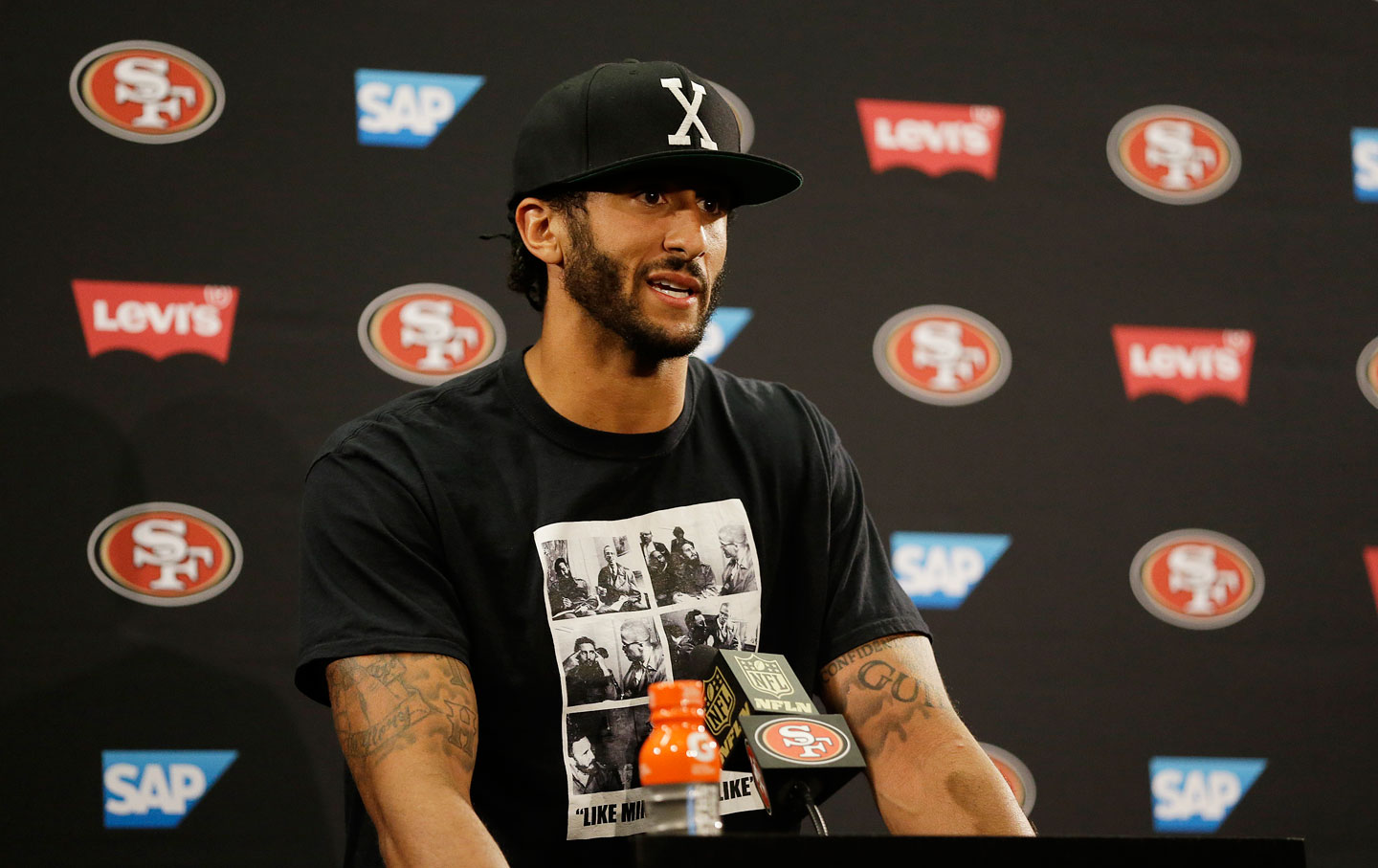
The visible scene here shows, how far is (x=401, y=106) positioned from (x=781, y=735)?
1.58 m

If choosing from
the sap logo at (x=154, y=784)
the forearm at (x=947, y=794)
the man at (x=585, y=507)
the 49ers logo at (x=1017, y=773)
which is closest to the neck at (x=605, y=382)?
the man at (x=585, y=507)

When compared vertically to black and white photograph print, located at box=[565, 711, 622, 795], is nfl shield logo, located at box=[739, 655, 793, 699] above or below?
above

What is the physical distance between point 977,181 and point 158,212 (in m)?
1.45

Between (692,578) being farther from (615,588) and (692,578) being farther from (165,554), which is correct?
(165,554)

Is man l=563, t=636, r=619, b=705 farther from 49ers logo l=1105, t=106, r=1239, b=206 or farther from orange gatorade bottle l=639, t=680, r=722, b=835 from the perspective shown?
49ers logo l=1105, t=106, r=1239, b=206

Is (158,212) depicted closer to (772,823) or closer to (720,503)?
(720,503)

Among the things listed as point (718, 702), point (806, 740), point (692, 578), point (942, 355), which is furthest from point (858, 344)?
point (806, 740)

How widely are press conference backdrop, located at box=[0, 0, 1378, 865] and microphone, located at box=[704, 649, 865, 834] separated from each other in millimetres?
1170

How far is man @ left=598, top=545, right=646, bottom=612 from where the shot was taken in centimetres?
156

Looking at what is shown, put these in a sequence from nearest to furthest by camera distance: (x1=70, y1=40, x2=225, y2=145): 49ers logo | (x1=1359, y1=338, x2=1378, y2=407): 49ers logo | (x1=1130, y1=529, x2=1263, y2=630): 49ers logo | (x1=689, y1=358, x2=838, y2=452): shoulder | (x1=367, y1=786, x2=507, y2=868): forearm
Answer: (x1=367, y1=786, x2=507, y2=868): forearm → (x1=689, y1=358, x2=838, y2=452): shoulder → (x1=70, y1=40, x2=225, y2=145): 49ers logo → (x1=1130, y1=529, x2=1263, y2=630): 49ers logo → (x1=1359, y1=338, x2=1378, y2=407): 49ers logo

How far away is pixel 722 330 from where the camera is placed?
2305 millimetres

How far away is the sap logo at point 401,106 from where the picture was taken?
2.24 meters

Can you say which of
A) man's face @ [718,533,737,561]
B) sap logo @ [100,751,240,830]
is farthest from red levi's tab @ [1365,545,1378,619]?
sap logo @ [100,751,240,830]

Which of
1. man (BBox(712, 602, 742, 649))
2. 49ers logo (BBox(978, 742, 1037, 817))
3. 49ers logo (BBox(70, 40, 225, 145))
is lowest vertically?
49ers logo (BBox(978, 742, 1037, 817))
